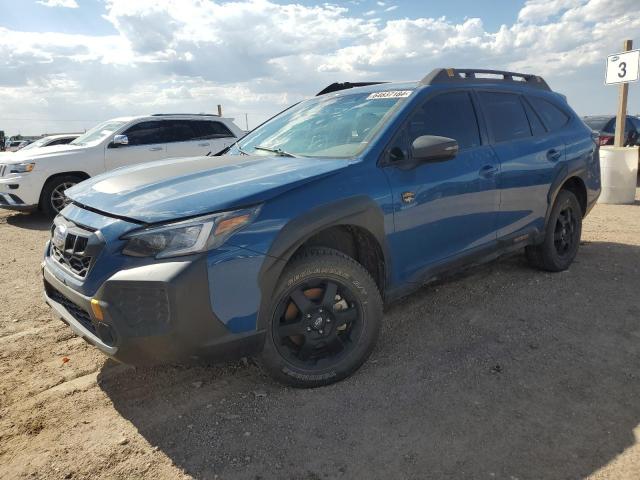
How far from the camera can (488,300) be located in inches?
169

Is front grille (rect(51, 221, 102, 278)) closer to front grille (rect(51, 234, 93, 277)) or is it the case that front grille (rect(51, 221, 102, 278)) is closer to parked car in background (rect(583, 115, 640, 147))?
front grille (rect(51, 234, 93, 277))

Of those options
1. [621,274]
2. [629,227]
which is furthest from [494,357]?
[629,227]

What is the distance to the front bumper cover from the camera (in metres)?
2.31

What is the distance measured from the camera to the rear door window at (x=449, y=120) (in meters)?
3.46

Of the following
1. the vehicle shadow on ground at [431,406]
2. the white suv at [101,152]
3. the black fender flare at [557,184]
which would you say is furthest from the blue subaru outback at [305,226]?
the white suv at [101,152]

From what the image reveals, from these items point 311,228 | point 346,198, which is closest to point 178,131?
point 346,198

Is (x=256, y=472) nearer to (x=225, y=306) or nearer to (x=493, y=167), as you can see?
(x=225, y=306)

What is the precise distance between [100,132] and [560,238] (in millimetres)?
8527

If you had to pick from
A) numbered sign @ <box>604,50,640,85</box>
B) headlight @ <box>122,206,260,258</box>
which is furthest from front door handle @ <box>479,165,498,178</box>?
numbered sign @ <box>604,50,640,85</box>

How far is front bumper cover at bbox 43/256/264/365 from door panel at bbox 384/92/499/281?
1.27 metres

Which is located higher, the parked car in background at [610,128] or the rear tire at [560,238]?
the parked car in background at [610,128]

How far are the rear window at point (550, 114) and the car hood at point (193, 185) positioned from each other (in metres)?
2.58

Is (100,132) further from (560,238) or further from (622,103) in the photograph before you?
(622,103)

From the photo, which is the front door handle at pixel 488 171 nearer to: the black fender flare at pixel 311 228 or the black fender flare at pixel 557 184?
the black fender flare at pixel 557 184
